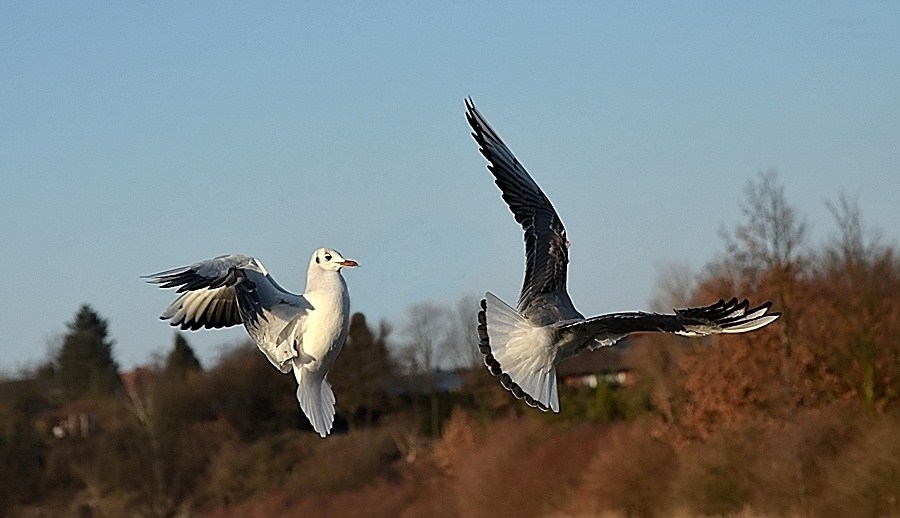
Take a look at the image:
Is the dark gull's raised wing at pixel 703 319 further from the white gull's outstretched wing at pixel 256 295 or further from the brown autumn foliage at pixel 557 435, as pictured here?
the brown autumn foliage at pixel 557 435

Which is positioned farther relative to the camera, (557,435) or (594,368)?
(594,368)

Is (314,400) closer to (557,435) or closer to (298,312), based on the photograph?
(298,312)

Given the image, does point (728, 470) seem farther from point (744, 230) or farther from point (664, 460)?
point (744, 230)

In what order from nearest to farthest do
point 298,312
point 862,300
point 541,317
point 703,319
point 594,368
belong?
point 298,312 < point 703,319 < point 541,317 < point 862,300 < point 594,368

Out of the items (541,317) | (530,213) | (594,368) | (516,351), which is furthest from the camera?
(594,368)

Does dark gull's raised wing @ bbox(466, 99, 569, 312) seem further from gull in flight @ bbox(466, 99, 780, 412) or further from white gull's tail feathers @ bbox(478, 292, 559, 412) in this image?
white gull's tail feathers @ bbox(478, 292, 559, 412)

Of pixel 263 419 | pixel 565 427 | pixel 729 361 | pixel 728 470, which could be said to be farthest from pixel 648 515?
pixel 263 419

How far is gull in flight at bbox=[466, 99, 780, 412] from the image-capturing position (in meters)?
7.68

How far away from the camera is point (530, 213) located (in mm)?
9797

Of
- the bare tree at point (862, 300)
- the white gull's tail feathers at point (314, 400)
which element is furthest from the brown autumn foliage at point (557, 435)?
the white gull's tail feathers at point (314, 400)

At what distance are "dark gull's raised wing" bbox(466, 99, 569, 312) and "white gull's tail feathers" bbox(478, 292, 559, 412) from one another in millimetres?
925

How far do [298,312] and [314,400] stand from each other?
413 mm

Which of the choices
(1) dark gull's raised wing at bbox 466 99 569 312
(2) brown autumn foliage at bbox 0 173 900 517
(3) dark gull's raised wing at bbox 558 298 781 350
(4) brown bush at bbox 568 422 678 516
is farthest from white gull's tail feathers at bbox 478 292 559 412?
(4) brown bush at bbox 568 422 678 516

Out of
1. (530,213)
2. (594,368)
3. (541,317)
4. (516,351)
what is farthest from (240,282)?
(594,368)
